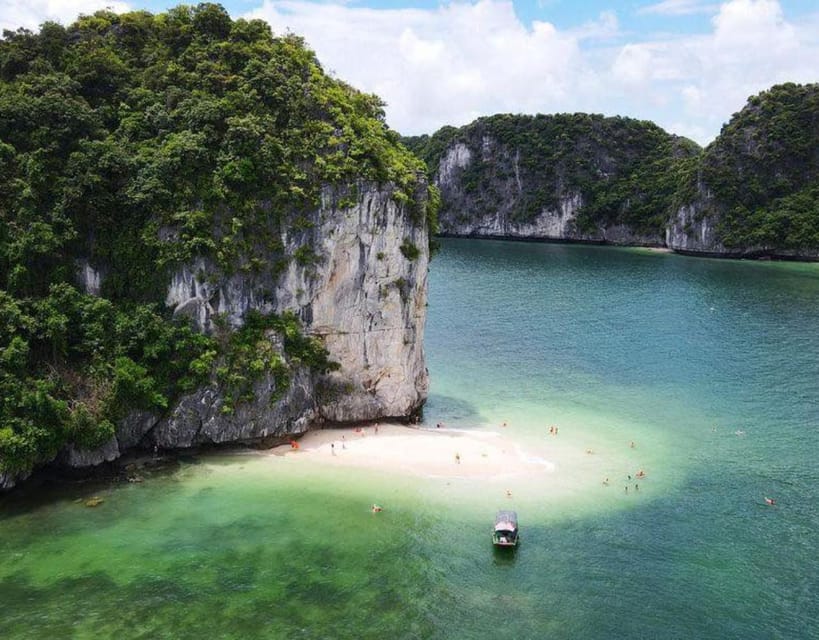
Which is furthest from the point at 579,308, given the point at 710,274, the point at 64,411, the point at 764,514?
the point at 64,411

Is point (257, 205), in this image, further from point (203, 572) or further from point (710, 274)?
point (710, 274)

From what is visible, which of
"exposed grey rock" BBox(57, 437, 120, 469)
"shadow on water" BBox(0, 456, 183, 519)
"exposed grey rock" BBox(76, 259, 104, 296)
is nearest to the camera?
"shadow on water" BBox(0, 456, 183, 519)

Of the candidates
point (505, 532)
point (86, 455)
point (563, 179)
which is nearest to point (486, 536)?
point (505, 532)

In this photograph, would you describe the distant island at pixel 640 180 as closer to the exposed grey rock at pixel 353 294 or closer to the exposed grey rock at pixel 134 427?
the exposed grey rock at pixel 353 294

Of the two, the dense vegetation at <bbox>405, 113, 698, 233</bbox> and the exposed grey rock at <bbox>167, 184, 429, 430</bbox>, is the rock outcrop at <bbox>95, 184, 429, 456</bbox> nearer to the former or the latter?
the exposed grey rock at <bbox>167, 184, 429, 430</bbox>

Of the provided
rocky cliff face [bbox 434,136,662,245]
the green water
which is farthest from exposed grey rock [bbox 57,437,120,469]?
rocky cliff face [bbox 434,136,662,245]

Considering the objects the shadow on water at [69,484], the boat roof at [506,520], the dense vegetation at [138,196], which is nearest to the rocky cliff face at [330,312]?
the dense vegetation at [138,196]
